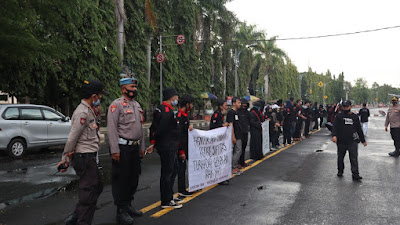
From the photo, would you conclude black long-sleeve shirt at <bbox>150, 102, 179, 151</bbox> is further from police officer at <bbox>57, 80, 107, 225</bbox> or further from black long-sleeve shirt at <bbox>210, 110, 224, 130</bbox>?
black long-sleeve shirt at <bbox>210, 110, 224, 130</bbox>

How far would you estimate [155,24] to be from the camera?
2775 cm

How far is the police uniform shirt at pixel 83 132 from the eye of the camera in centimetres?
414

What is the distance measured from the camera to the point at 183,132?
20.0 feet

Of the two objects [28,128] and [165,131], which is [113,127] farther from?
[28,128]

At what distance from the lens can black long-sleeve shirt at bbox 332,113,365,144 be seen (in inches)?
323

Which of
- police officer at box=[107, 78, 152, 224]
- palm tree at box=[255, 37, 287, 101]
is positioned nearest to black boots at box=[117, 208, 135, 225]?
police officer at box=[107, 78, 152, 224]

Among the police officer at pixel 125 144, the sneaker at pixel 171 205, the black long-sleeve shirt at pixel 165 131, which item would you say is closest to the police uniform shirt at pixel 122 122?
the police officer at pixel 125 144

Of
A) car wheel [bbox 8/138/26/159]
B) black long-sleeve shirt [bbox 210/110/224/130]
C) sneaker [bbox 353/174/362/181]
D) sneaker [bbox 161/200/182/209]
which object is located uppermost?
black long-sleeve shirt [bbox 210/110/224/130]

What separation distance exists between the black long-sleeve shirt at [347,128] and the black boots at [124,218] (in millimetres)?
5431

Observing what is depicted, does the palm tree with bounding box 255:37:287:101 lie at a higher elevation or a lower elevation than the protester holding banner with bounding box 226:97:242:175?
higher

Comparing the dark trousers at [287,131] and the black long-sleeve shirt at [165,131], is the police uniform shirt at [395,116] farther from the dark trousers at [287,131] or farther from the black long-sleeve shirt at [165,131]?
the black long-sleeve shirt at [165,131]

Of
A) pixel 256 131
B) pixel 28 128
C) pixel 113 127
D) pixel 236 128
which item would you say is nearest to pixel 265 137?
pixel 256 131

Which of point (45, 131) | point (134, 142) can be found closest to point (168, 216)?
point (134, 142)

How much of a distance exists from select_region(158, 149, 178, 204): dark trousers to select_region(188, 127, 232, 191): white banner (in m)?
0.76
